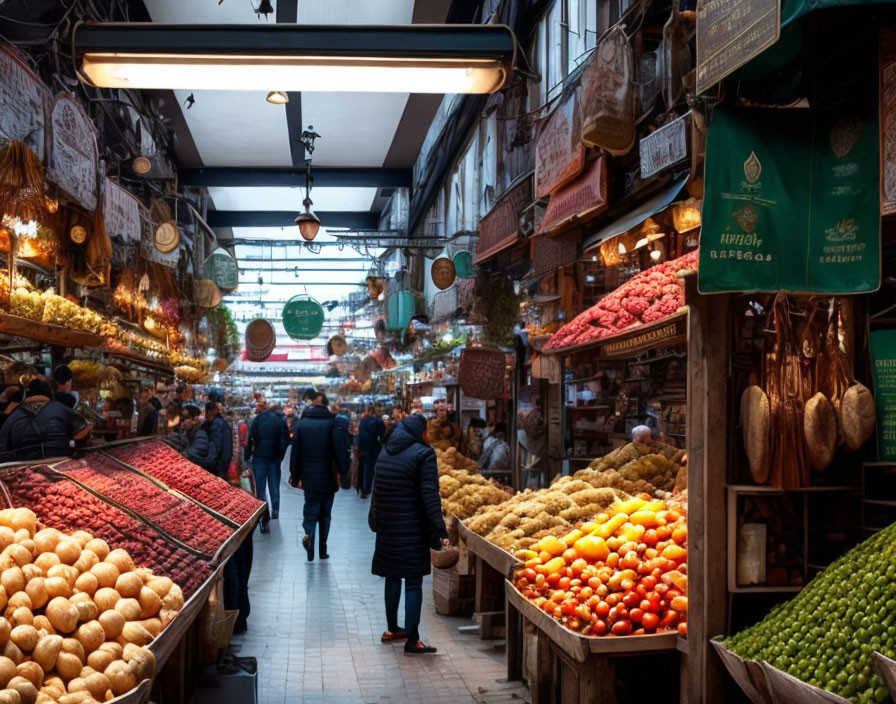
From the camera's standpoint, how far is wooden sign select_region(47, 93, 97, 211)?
7.04m

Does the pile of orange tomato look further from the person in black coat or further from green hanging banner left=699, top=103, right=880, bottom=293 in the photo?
green hanging banner left=699, top=103, right=880, bottom=293

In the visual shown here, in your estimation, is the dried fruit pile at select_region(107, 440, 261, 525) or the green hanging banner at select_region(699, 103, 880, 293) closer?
the green hanging banner at select_region(699, 103, 880, 293)

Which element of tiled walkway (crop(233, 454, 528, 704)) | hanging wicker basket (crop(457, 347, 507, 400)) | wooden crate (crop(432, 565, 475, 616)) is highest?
hanging wicker basket (crop(457, 347, 507, 400))

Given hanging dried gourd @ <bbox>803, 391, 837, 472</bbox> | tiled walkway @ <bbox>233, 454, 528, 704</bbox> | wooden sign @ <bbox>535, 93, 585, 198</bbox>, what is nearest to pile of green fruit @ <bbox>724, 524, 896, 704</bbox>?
hanging dried gourd @ <bbox>803, 391, 837, 472</bbox>

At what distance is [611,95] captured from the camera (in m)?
6.10

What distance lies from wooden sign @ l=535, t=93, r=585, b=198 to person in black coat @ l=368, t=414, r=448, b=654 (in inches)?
105

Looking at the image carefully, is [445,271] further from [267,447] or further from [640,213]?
[640,213]

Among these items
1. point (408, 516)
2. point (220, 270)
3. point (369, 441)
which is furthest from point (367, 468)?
point (408, 516)

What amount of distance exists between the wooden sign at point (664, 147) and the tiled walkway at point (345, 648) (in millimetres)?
3529

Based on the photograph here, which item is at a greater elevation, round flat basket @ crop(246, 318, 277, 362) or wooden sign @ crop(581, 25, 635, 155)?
wooden sign @ crop(581, 25, 635, 155)

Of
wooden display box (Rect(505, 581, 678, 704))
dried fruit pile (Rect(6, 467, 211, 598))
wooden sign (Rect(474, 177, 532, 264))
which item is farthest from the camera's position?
wooden sign (Rect(474, 177, 532, 264))

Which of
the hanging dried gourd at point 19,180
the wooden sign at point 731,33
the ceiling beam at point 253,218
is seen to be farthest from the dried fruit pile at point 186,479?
the ceiling beam at point 253,218

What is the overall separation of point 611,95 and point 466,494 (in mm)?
4339

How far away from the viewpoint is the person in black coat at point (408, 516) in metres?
6.41
